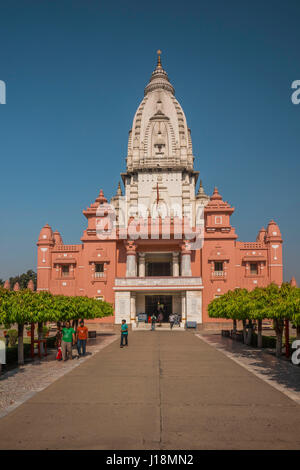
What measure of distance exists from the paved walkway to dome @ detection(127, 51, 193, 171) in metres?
41.4

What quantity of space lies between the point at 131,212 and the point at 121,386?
41.0 meters

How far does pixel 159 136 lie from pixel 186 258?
21.7 m

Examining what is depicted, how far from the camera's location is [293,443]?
6.25 m

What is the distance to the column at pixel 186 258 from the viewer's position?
123ft

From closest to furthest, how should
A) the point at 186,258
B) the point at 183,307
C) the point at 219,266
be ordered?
the point at 183,307 → the point at 186,258 → the point at 219,266

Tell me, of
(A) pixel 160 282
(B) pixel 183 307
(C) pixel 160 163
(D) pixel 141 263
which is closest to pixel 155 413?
(A) pixel 160 282

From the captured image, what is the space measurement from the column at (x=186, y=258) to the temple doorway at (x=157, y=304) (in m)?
3.92

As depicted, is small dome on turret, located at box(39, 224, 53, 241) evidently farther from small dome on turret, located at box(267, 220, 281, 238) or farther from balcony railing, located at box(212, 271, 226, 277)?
small dome on turret, located at box(267, 220, 281, 238)

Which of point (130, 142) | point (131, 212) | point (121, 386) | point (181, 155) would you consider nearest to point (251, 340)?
point (121, 386)

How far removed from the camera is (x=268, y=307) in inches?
631

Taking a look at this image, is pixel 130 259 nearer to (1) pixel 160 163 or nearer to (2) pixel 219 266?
(2) pixel 219 266

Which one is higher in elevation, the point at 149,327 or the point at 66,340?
the point at 66,340

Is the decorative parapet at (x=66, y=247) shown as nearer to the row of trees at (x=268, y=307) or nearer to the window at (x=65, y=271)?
the window at (x=65, y=271)

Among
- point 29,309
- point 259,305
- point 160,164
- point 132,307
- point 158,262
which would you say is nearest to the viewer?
point 29,309
